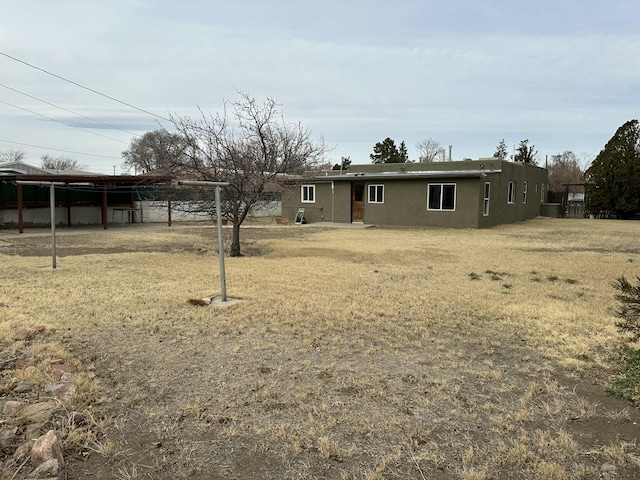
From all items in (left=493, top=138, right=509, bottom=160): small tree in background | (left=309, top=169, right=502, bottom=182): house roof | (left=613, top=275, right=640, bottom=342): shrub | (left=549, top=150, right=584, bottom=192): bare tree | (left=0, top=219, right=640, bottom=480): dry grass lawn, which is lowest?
(left=0, top=219, right=640, bottom=480): dry grass lawn

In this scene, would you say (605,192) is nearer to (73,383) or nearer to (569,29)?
(569,29)

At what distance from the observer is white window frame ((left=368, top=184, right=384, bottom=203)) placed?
69.4 ft

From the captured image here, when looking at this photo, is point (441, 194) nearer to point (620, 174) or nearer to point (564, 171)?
point (620, 174)

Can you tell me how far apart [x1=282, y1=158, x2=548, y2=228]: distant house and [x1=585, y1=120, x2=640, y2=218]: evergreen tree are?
5.00 meters

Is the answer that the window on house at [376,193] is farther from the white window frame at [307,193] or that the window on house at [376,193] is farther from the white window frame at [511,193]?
the white window frame at [511,193]

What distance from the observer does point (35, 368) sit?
11.9 feet

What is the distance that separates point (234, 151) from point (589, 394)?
8.49 meters

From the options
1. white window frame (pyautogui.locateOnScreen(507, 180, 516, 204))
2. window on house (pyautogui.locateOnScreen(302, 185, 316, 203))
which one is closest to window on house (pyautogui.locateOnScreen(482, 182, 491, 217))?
white window frame (pyautogui.locateOnScreen(507, 180, 516, 204))

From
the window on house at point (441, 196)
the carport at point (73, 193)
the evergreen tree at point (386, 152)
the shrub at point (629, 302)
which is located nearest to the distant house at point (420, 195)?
the window on house at point (441, 196)

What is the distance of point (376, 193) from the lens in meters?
21.3

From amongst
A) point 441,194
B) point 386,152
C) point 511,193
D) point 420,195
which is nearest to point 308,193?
point 420,195

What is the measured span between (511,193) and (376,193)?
6969mm

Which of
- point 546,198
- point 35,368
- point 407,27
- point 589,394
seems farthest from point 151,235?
point 546,198

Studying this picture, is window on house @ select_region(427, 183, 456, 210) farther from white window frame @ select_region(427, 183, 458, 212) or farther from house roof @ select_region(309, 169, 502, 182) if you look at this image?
house roof @ select_region(309, 169, 502, 182)
